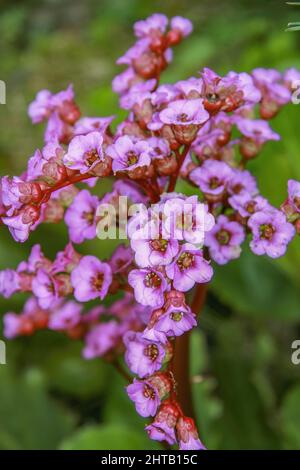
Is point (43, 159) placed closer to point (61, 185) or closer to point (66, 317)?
point (61, 185)

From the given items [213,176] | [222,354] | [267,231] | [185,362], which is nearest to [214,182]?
[213,176]

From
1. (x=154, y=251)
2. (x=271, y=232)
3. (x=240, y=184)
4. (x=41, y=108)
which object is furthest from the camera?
(x=41, y=108)

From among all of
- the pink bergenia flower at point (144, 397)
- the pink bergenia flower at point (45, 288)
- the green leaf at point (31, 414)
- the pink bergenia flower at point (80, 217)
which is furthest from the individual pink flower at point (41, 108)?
the green leaf at point (31, 414)

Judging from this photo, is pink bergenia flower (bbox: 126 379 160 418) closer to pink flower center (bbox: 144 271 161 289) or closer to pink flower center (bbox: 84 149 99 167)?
pink flower center (bbox: 144 271 161 289)

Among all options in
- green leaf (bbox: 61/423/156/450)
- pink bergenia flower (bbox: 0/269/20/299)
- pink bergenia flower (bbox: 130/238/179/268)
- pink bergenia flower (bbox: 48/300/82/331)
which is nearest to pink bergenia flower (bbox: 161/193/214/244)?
pink bergenia flower (bbox: 130/238/179/268)

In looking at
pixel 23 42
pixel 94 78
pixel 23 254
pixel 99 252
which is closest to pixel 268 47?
pixel 99 252

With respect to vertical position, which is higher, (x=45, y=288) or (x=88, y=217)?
(x=88, y=217)
